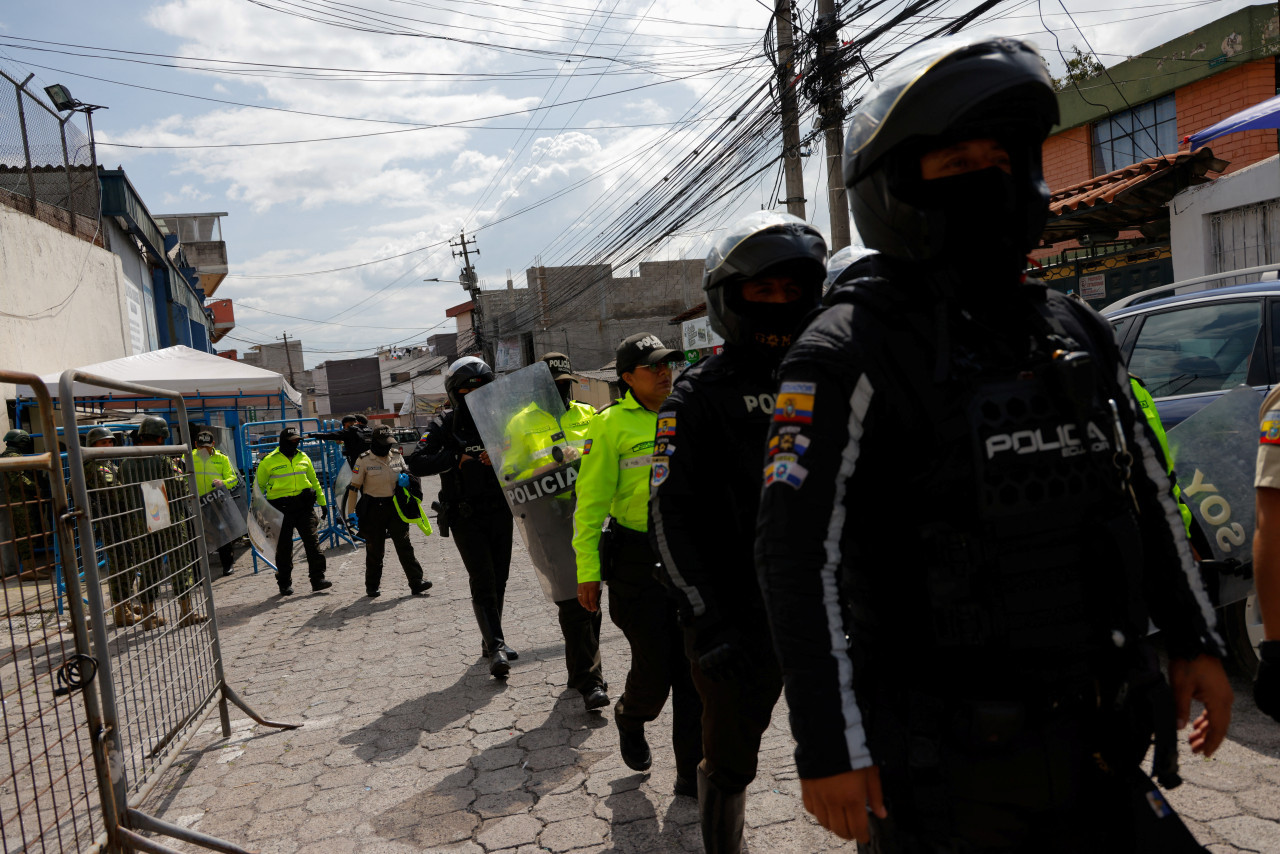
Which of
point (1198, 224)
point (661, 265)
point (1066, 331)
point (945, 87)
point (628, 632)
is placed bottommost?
point (628, 632)

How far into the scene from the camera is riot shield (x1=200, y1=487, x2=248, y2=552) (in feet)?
31.5

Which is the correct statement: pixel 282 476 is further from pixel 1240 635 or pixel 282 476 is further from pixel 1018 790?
pixel 1018 790

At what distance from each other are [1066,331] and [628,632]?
238 centimetres

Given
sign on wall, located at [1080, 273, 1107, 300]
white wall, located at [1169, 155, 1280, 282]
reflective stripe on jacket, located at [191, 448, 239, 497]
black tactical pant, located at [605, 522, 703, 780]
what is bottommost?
black tactical pant, located at [605, 522, 703, 780]

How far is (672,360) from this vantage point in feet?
12.1

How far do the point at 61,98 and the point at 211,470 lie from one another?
29.4ft

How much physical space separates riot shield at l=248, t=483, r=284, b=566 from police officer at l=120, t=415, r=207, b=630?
5.29 metres

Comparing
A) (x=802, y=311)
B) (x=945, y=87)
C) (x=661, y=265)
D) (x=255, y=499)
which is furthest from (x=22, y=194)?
(x=661, y=265)

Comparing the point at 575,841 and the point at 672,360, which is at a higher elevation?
the point at 672,360

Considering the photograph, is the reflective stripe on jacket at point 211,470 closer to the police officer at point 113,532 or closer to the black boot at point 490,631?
the black boot at point 490,631

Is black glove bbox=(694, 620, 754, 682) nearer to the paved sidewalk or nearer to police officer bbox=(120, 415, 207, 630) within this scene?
the paved sidewalk

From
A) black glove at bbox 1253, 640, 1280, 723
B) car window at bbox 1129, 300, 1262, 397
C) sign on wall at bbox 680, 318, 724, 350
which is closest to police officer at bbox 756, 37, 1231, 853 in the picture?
black glove at bbox 1253, 640, 1280, 723

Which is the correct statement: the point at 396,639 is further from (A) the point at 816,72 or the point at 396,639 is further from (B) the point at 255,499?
(A) the point at 816,72

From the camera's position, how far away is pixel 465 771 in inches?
163
